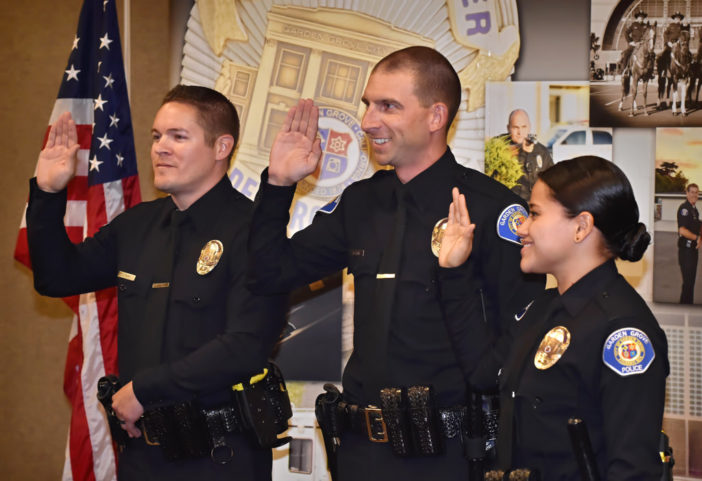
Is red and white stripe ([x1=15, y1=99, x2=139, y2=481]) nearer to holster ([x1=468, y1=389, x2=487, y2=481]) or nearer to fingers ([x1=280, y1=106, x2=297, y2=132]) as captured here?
fingers ([x1=280, y1=106, x2=297, y2=132])

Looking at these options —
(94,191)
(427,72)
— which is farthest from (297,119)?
(94,191)

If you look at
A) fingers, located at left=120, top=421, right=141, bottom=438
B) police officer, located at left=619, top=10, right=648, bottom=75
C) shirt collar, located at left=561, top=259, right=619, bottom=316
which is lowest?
fingers, located at left=120, top=421, right=141, bottom=438

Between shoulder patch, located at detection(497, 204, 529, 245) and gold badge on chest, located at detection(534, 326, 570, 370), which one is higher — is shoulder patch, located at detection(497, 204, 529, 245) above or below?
above

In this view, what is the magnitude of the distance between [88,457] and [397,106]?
234 cm

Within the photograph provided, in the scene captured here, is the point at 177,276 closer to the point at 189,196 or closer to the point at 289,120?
the point at 189,196

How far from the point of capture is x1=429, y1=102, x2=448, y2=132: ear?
95.4 inches

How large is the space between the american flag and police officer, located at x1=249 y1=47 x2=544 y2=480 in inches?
60.9

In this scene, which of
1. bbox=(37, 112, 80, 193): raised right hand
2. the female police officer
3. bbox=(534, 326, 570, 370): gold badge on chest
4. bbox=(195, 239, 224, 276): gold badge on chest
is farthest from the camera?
bbox=(37, 112, 80, 193): raised right hand

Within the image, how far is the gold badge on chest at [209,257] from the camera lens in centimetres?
258

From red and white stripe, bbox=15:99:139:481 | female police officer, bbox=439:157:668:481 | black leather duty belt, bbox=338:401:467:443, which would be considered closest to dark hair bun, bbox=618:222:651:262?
female police officer, bbox=439:157:668:481

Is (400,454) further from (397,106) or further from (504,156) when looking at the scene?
(504,156)

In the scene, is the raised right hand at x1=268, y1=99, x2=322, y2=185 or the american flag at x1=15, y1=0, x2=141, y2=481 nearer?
the raised right hand at x1=268, y1=99, x2=322, y2=185

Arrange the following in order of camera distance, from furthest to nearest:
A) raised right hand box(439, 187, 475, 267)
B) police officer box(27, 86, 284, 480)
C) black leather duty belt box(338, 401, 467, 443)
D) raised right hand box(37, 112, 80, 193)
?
raised right hand box(37, 112, 80, 193), police officer box(27, 86, 284, 480), black leather duty belt box(338, 401, 467, 443), raised right hand box(439, 187, 475, 267)

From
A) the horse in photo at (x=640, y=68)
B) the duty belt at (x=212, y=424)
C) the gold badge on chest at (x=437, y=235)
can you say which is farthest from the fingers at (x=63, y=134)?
the horse in photo at (x=640, y=68)
